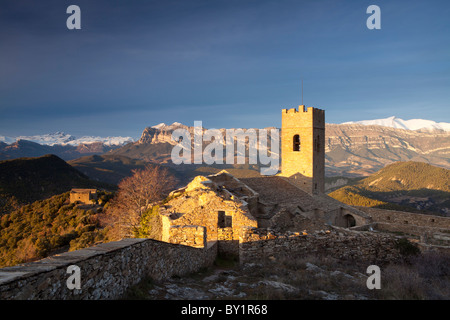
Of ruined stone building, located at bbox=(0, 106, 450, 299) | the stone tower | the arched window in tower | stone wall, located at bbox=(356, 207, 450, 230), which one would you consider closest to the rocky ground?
ruined stone building, located at bbox=(0, 106, 450, 299)

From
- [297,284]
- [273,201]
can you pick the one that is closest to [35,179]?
[273,201]

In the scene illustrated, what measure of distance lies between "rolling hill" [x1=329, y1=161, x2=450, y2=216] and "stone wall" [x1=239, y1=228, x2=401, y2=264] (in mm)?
43454

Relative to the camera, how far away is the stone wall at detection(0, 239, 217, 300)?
439 centimetres

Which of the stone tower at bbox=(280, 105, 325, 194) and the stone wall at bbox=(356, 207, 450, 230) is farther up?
the stone tower at bbox=(280, 105, 325, 194)

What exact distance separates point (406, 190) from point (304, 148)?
2819 inches

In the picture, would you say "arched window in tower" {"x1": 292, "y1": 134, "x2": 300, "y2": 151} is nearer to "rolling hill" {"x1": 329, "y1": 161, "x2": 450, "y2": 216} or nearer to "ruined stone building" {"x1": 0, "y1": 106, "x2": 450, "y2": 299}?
"ruined stone building" {"x1": 0, "y1": 106, "x2": 450, "y2": 299}

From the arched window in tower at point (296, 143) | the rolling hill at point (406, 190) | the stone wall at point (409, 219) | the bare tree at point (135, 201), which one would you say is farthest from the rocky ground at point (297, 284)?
the rolling hill at point (406, 190)

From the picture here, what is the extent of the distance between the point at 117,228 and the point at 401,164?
122m

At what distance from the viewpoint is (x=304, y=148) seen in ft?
97.5

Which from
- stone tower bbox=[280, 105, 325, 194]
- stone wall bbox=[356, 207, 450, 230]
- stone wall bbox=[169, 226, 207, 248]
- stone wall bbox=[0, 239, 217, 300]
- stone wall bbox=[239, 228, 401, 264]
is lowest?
stone wall bbox=[356, 207, 450, 230]

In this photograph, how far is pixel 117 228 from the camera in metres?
24.2

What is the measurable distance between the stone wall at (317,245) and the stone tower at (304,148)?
56.1 feet

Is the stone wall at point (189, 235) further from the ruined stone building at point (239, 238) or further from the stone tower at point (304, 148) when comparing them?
the stone tower at point (304, 148)
